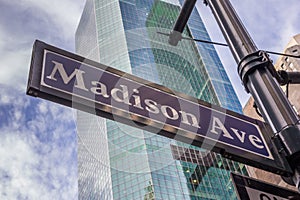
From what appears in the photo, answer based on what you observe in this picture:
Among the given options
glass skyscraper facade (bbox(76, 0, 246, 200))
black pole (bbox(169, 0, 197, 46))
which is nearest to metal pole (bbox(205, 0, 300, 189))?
black pole (bbox(169, 0, 197, 46))

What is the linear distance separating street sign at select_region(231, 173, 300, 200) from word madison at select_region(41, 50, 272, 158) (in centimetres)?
28

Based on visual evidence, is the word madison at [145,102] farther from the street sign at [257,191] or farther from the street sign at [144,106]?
the street sign at [257,191]

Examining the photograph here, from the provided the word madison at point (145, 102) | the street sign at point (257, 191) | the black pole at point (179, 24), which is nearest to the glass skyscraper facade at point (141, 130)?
the black pole at point (179, 24)

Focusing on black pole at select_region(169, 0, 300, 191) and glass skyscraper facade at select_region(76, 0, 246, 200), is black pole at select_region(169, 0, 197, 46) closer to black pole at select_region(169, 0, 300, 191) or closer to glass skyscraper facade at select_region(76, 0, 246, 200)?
black pole at select_region(169, 0, 300, 191)

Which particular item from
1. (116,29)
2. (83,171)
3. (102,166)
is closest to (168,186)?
(102,166)

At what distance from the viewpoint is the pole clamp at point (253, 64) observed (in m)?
3.53

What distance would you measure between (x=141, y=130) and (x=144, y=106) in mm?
65693

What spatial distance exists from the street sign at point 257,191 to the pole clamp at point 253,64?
98cm

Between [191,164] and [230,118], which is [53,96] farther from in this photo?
[191,164]

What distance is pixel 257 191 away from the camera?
3014mm

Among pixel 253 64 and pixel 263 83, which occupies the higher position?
pixel 253 64

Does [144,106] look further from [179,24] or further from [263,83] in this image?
[179,24]

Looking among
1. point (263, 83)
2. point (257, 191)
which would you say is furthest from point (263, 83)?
point (257, 191)

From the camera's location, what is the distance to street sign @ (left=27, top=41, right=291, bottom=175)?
2.92 m
